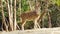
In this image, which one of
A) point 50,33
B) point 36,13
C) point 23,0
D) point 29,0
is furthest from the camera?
point 23,0

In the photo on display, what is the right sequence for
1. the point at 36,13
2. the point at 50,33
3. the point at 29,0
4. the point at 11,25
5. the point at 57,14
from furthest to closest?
the point at 57,14 < the point at 29,0 < the point at 11,25 < the point at 36,13 < the point at 50,33

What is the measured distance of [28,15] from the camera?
7.50m

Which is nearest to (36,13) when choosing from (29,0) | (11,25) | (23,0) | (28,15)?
(28,15)

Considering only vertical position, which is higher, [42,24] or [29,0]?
[29,0]

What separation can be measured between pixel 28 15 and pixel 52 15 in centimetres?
807

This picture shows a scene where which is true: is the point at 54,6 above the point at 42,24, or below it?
above

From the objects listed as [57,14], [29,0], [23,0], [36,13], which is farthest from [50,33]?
[57,14]

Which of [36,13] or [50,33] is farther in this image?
[36,13]

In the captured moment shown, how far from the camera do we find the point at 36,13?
7.29m

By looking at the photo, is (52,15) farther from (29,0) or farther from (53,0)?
(29,0)

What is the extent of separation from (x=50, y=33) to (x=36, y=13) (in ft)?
10.4

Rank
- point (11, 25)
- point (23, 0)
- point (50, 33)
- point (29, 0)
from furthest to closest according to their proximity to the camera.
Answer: point (23, 0)
point (29, 0)
point (11, 25)
point (50, 33)

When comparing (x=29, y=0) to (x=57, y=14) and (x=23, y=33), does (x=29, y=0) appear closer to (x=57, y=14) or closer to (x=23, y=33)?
(x=57, y=14)

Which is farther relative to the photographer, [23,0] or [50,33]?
[23,0]
